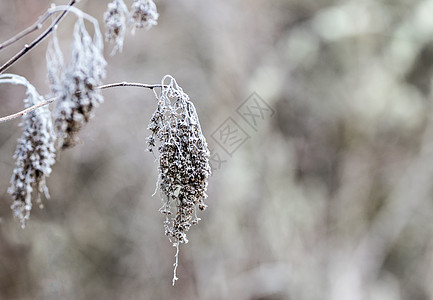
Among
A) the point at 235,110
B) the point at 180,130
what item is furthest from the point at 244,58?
the point at 180,130

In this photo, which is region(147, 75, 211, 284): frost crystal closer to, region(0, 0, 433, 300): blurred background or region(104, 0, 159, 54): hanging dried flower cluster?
region(104, 0, 159, 54): hanging dried flower cluster

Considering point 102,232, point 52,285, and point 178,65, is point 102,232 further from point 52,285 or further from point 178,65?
point 178,65

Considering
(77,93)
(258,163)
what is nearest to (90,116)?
(77,93)

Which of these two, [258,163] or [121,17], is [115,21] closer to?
[121,17]

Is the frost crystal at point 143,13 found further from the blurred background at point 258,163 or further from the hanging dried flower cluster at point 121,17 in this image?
the blurred background at point 258,163

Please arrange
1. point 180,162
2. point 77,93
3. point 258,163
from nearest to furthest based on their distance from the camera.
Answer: point 77,93 → point 180,162 → point 258,163

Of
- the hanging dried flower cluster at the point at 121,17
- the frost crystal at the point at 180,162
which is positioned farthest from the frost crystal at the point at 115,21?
the frost crystal at the point at 180,162
